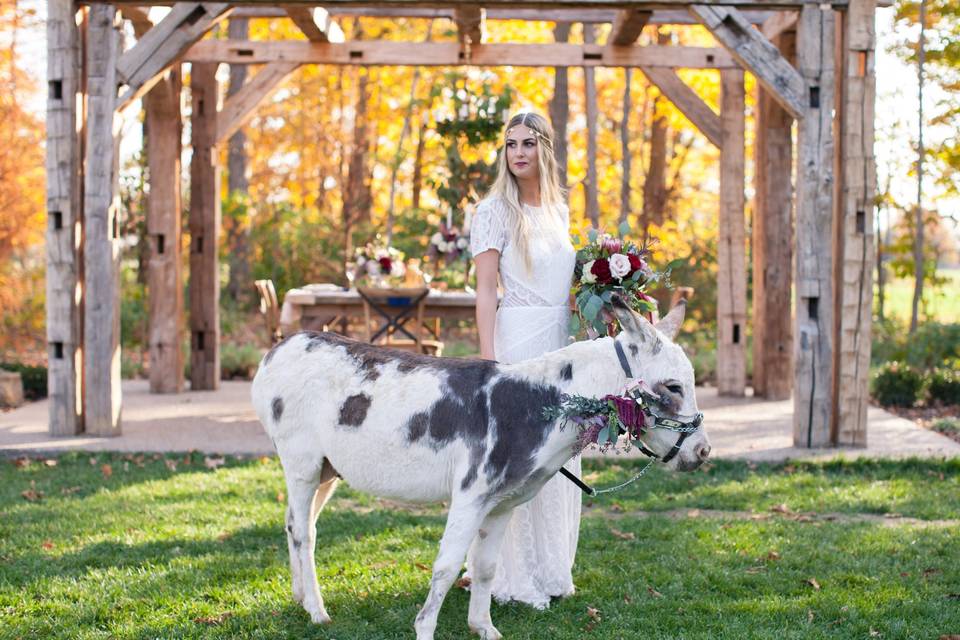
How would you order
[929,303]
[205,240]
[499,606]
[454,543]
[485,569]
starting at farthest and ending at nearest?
[929,303] < [205,240] < [499,606] < [485,569] < [454,543]

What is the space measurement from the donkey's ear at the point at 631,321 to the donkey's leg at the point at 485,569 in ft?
3.01

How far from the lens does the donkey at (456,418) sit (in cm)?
355

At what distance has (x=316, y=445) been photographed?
3.97 m

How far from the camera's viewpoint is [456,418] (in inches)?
146

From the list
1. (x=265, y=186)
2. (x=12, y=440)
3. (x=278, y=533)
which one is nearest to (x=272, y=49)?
(x=12, y=440)

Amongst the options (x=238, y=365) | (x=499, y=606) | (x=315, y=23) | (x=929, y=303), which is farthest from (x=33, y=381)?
(x=929, y=303)

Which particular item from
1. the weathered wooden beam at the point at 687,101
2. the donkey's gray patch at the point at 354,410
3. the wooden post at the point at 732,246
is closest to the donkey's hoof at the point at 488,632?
the donkey's gray patch at the point at 354,410

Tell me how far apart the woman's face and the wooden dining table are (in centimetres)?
461

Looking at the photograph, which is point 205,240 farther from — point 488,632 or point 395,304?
point 488,632

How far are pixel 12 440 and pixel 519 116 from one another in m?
5.53

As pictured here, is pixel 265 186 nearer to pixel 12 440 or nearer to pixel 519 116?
pixel 12 440

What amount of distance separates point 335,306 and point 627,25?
3.70 meters

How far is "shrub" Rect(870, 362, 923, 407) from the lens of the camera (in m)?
10.4

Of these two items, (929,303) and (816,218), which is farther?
(929,303)
